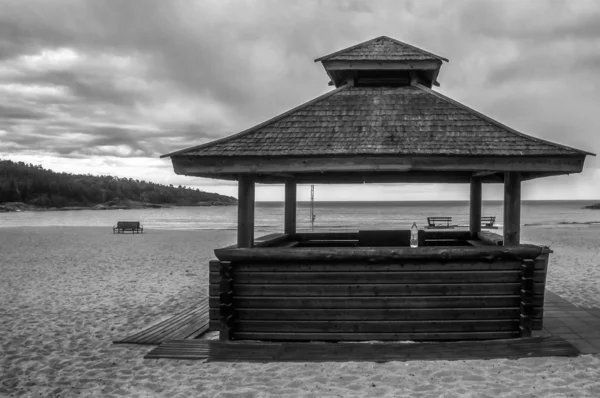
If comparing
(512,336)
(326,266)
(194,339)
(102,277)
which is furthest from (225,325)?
(102,277)

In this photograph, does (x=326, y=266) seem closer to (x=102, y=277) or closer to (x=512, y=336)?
(x=512, y=336)

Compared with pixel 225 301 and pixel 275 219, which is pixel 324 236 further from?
pixel 275 219

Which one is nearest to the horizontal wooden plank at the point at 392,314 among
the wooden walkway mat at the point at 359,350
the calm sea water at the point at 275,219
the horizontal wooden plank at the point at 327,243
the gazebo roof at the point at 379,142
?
the wooden walkway mat at the point at 359,350

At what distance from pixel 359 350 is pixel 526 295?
8.09 feet

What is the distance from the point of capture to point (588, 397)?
4.72 m

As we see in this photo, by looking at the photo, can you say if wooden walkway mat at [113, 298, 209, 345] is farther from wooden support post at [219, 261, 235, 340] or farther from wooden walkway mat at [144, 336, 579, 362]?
wooden support post at [219, 261, 235, 340]

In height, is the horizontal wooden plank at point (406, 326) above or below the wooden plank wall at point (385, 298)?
below

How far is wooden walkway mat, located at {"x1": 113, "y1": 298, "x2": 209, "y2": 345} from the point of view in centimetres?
716

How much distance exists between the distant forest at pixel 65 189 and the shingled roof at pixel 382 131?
134m

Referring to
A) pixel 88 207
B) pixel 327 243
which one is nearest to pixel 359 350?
pixel 327 243

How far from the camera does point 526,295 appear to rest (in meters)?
6.50

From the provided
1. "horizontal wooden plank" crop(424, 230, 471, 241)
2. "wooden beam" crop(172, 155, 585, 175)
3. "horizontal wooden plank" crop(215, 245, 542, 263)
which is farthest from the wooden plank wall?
"horizontal wooden plank" crop(424, 230, 471, 241)

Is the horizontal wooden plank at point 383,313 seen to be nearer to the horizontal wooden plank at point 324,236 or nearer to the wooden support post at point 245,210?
the wooden support post at point 245,210

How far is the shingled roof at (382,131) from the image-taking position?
6.60 meters
